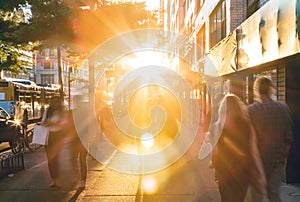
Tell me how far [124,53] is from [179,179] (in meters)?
18.3

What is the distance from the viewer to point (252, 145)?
500cm

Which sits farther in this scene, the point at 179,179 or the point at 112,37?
the point at 112,37

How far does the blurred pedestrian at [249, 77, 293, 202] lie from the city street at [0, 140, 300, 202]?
7.08 ft

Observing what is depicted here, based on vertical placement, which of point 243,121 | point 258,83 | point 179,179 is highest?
point 258,83

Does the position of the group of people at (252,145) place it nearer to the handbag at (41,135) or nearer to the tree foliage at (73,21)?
the handbag at (41,135)

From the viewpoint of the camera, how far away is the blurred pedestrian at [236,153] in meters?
4.98

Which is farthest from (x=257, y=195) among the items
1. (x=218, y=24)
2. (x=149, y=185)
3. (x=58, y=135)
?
(x=218, y=24)

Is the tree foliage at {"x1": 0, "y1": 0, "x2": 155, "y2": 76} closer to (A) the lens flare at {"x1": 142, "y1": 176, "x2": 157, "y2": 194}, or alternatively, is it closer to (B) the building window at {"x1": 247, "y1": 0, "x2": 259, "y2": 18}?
(B) the building window at {"x1": 247, "y1": 0, "x2": 259, "y2": 18}

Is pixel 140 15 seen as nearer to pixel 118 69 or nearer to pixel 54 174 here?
pixel 54 174

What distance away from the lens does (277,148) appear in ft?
17.1

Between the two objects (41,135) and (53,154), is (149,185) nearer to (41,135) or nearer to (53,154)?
(53,154)

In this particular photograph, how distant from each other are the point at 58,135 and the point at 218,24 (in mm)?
10915

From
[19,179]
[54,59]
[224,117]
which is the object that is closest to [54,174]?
[19,179]

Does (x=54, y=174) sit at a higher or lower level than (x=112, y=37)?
lower
